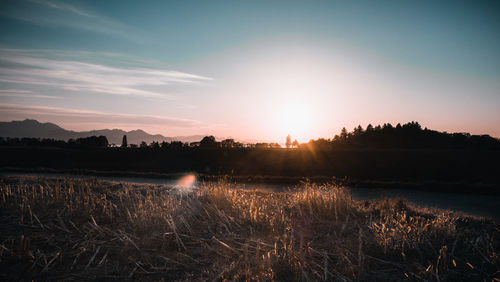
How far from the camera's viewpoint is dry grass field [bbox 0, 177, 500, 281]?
152 inches

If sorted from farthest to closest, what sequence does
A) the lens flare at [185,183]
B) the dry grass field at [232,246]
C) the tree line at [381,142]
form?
1. the tree line at [381,142]
2. the lens flare at [185,183]
3. the dry grass field at [232,246]

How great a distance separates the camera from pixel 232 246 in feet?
15.9

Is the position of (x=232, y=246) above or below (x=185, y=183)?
above

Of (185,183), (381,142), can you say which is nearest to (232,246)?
(185,183)

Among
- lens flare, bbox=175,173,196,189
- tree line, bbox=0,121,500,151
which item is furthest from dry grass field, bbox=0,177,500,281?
tree line, bbox=0,121,500,151

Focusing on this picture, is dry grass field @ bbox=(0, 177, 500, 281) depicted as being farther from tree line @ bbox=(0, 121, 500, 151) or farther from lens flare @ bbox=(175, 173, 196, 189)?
tree line @ bbox=(0, 121, 500, 151)

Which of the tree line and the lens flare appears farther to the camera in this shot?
the tree line

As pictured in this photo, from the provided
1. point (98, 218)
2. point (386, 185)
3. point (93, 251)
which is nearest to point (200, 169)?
point (386, 185)

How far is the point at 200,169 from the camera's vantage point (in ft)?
99.1

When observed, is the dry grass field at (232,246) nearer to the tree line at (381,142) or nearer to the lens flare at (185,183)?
the lens flare at (185,183)

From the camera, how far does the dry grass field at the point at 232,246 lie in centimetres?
385

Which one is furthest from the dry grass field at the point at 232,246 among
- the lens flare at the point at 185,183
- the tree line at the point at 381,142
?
the tree line at the point at 381,142

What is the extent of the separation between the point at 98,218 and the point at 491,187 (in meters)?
20.3

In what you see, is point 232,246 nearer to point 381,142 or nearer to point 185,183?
point 185,183
